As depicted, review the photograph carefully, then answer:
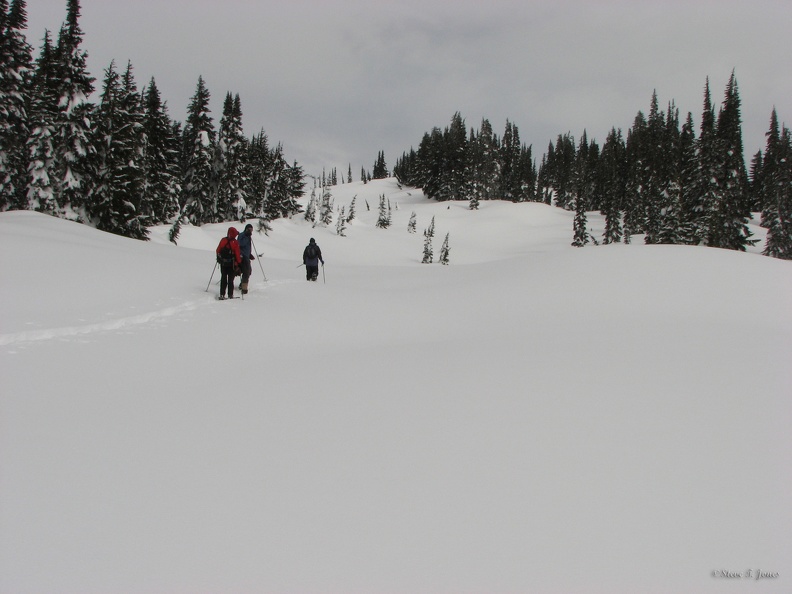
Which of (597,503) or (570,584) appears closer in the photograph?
(570,584)

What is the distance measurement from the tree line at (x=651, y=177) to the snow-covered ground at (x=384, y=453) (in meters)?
48.4

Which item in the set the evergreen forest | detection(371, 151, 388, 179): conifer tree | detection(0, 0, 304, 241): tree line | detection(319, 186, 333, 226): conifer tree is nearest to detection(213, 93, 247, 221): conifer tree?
the evergreen forest

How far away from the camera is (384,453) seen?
4047 millimetres

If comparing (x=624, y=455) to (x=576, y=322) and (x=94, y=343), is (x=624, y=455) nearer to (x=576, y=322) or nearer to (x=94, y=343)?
(x=576, y=322)

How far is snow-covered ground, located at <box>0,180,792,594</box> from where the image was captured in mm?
2756

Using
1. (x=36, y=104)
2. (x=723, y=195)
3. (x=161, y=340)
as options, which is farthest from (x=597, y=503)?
(x=723, y=195)

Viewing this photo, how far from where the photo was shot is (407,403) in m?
5.28

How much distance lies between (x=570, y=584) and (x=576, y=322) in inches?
335

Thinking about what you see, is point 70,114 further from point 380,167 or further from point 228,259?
point 380,167

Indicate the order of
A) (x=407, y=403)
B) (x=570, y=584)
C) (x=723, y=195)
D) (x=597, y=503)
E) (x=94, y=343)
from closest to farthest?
(x=570, y=584), (x=597, y=503), (x=407, y=403), (x=94, y=343), (x=723, y=195)

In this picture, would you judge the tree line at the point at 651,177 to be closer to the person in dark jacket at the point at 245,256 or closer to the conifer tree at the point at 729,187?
the conifer tree at the point at 729,187

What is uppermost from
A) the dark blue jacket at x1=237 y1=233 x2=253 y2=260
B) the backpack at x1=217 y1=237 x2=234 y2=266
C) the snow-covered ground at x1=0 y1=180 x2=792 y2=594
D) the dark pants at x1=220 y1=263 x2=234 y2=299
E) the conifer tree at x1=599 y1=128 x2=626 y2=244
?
the conifer tree at x1=599 y1=128 x2=626 y2=244

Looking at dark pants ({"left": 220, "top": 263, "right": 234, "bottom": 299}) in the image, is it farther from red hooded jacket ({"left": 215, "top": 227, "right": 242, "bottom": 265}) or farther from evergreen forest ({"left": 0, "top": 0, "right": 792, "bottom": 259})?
evergreen forest ({"left": 0, "top": 0, "right": 792, "bottom": 259})

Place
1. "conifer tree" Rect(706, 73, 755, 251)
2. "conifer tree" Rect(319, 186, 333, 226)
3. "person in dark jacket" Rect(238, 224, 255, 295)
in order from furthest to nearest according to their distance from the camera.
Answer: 1. "conifer tree" Rect(319, 186, 333, 226)
2. "conifer tree" Rect(706, 73, 755, 251)
3. "person in dark jacket" Rect(238, 224, 255, 295)
